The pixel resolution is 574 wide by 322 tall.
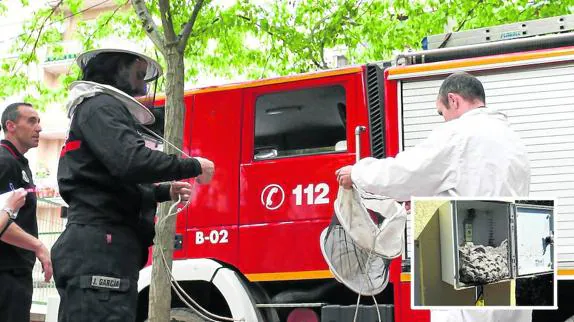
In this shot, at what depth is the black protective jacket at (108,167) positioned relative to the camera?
354 cm

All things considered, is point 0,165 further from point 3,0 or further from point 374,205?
point 3,0

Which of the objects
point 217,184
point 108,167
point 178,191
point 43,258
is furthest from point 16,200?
point 217,184

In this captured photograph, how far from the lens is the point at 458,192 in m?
3.75

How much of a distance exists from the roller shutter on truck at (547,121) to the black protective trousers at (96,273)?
2666 mm

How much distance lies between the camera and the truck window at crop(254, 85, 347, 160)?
21.1 ft

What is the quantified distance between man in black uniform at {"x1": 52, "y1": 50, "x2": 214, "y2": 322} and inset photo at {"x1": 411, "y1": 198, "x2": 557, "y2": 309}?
4.35 ft

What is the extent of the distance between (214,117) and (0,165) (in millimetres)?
2337

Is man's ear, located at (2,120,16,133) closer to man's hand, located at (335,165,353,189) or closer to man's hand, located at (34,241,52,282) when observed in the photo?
man's hand, located at (34,241,52,282)

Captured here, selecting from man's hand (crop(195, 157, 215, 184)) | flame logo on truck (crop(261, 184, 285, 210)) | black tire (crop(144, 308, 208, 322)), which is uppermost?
flame logo on truck (crop(261, 184, 285, 210))

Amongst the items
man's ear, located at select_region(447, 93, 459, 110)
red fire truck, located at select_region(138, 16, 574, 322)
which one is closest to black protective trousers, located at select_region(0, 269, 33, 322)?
red fire truck, located at select_region(138, 16, 574, 322)

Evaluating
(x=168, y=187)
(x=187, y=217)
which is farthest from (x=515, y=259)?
(x=187, y=217)

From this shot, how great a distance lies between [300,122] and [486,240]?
3.97m

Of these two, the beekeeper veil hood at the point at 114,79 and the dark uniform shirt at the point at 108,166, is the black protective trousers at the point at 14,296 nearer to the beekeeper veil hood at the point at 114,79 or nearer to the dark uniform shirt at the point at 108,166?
the dark uniform shirt at the point at 108,166

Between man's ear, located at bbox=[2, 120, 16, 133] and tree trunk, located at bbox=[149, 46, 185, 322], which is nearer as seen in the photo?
man's ear, located at bbox=[2, 120, 16, 133]
